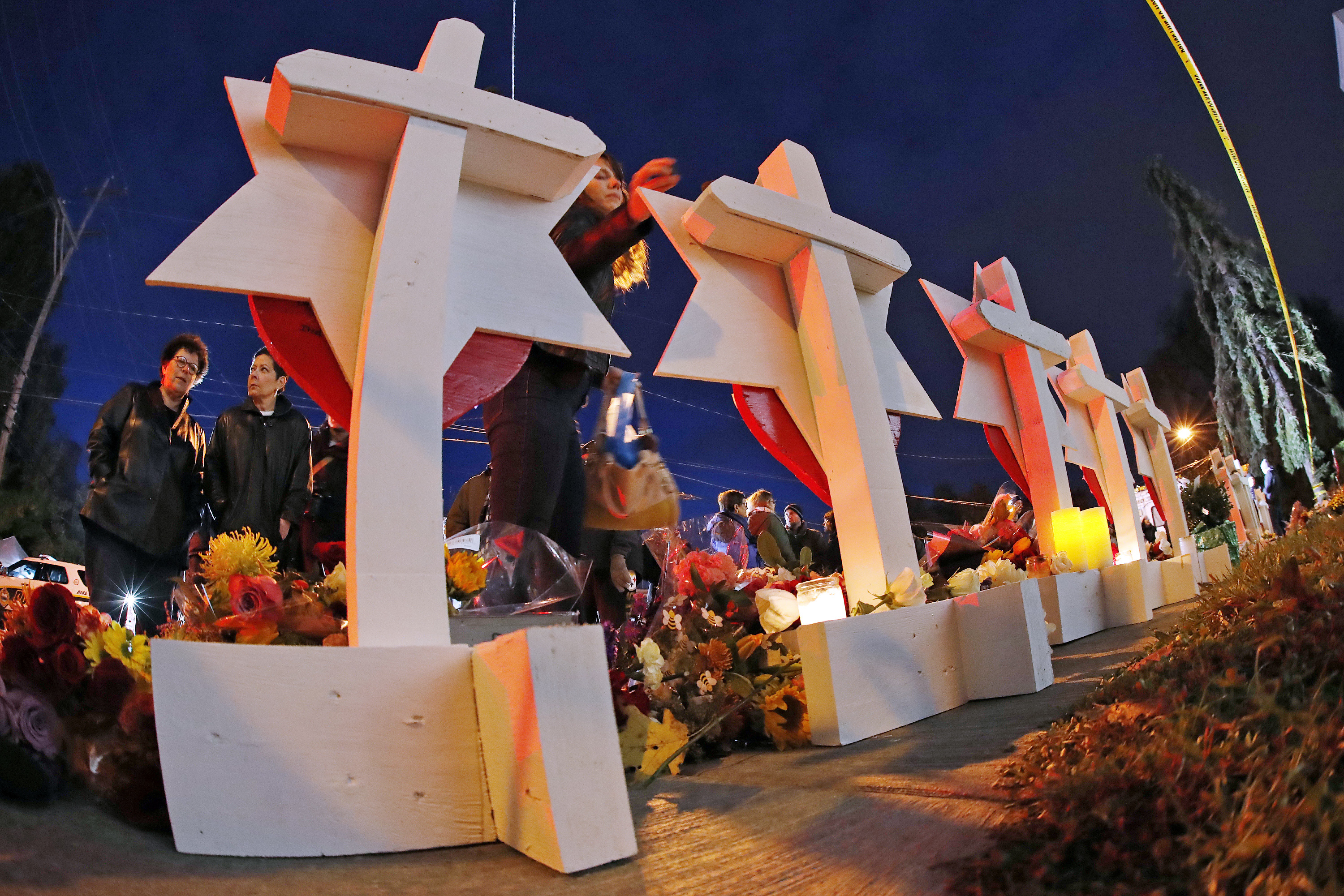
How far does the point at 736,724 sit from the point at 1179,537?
18.7 feet

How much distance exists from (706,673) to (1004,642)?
33.7 inches

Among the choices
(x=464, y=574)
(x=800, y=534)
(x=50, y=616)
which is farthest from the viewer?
(x=800, y=534)

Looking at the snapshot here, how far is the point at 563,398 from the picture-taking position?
7.74 ft

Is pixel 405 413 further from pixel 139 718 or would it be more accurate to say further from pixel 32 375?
pixel 32 375

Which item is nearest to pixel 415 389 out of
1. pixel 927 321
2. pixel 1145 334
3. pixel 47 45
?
pixel 47 45

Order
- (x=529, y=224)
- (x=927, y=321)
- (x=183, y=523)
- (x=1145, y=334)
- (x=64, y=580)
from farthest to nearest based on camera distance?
(x=1145, y=334) < (x=927, y=321) < (x=64, y=580) < (x=183, y=523) < (x=529, y=224)

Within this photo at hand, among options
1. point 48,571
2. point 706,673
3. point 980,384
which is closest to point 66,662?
point 706,673

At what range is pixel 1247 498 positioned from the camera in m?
10.7

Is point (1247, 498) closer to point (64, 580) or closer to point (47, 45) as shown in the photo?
point (64, 580)

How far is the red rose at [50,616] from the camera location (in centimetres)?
130

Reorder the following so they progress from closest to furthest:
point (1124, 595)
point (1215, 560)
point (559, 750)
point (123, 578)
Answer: point (559, 750)
point (123, 578)
point (1124, 595)
point (1215, 560)

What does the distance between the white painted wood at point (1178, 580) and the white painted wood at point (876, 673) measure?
3.52 meters

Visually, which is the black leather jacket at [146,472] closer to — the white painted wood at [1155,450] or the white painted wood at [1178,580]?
the white painted wood at [1178,580]

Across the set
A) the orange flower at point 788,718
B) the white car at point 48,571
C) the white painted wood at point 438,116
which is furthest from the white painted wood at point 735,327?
the white car at point 48,571
